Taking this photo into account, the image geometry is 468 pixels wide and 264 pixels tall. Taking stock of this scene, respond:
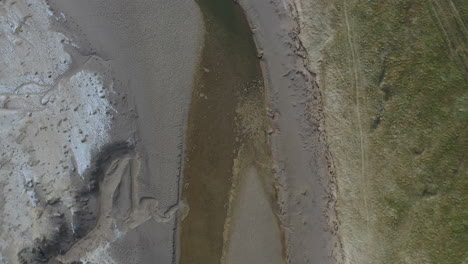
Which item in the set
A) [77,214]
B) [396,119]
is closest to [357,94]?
[396,119]

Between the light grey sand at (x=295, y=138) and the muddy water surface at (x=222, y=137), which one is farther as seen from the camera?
the muddy water surface at (x=222, y=137)

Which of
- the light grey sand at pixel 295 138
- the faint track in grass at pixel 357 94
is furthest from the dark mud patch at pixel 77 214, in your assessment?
the faint track in grass at pixel 357 94

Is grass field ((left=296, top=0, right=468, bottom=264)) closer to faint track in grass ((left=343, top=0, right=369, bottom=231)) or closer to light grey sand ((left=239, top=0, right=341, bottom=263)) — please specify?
faint track in grass ((left=343, top=0, right=369, bottom=231))

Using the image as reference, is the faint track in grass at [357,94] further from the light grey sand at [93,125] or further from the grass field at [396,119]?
the light grey sand at [93,125]

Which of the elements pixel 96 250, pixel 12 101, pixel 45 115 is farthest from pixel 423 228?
pixel 12 101

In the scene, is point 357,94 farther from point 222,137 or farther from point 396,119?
point 222,137

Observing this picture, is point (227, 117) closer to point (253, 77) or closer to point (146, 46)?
point (253, 77)
